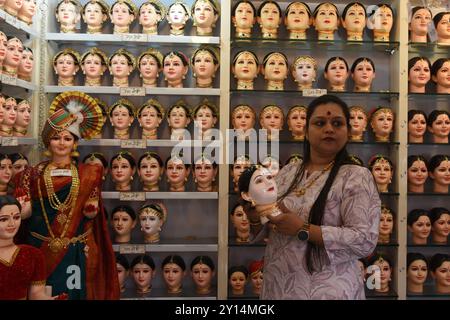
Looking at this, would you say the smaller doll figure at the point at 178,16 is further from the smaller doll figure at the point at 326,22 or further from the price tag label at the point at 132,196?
the price tag label at the point at 132,196

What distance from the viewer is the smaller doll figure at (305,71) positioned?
319 centimetres

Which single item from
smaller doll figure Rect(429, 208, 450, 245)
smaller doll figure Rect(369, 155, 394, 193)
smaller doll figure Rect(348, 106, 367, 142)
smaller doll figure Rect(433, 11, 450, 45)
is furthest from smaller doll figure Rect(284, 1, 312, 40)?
smaller doll figure Rect(429, 208, 450, 245)

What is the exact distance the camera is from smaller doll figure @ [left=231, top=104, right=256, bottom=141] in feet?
9.99

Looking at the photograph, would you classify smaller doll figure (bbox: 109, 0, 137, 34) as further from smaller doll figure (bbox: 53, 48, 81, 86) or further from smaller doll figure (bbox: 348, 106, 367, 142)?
smaller doll figure (bbox: 348, 106, 367, 142)

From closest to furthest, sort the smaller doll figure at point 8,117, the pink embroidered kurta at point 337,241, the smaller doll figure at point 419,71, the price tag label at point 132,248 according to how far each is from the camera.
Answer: the pink embroidered kurta at point 337,241 → the smaller doll figure at point 8,117 → the price tag label at point 132,248 → the smaller doll figure at point 419,71

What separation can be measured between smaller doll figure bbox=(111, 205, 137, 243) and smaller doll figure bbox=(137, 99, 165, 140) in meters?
0.51

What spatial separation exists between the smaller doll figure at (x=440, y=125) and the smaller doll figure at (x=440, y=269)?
30.6 inches

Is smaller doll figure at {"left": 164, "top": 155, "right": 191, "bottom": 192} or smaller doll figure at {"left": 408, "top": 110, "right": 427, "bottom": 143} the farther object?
smaller doll figure at {"left": 408, "top": 110, "right": 427, "bottom": 143}

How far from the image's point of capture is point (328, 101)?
1.79 meters

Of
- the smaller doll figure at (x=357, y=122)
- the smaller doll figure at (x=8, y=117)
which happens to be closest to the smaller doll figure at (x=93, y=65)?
the smaller doll figure at (x=8, y=117)

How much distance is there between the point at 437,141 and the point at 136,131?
2.05m

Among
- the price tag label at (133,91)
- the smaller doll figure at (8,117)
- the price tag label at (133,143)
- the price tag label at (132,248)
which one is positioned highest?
the price tag label at (133,91)

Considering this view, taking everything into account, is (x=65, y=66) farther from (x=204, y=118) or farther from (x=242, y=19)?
(x=242, y=19)

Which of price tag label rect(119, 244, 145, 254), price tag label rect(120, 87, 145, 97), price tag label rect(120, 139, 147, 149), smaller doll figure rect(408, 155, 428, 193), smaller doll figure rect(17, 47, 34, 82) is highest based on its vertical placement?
smaller doll figure rect(17, 47, 34, 82)
